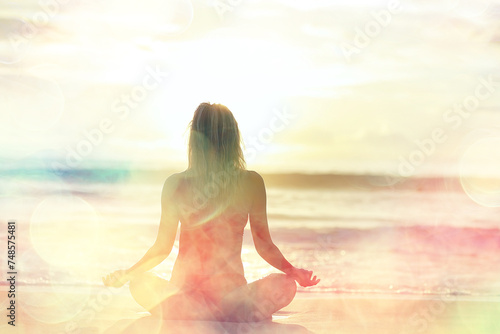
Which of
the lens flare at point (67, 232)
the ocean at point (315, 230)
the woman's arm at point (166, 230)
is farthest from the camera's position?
the lens flare at point (67, 232)

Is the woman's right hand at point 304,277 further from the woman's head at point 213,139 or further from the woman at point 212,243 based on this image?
the woman's head at point 213,139

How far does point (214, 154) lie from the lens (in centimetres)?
417

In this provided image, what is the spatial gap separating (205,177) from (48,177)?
31.1 ft

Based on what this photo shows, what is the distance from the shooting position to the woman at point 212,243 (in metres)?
4.10

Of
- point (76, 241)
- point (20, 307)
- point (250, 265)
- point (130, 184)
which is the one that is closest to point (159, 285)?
point (20, 307)

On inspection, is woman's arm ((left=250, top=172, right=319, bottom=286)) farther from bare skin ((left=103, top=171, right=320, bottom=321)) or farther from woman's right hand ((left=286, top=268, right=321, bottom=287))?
woman's right hand ((left=286, top=268, right=321, bottom=287))

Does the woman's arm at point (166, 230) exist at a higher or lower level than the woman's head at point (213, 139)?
lower

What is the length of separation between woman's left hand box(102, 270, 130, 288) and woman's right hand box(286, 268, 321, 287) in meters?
1.03

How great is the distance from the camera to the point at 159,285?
4102 mm

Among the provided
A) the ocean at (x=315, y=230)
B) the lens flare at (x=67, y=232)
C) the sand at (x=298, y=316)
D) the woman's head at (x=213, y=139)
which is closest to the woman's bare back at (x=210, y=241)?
the woman's head at (x=213, y=139)

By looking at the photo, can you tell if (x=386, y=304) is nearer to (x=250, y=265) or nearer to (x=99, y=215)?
(x=250, y=265)

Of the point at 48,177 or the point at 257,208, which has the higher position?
the point at 257,208

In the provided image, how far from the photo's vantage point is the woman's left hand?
402 centimetres

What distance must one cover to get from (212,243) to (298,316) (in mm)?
1189
